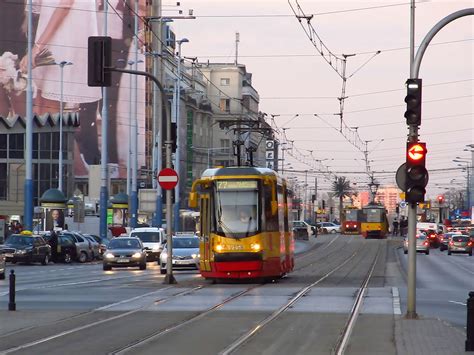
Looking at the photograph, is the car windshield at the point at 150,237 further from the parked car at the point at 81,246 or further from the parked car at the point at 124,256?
the parked car at the point at 124,256

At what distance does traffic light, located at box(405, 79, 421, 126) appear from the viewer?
20.8m

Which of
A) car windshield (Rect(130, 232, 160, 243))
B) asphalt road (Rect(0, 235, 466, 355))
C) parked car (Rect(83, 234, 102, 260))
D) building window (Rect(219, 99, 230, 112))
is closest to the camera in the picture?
asphalt road (Rect(0, 235, 466, 355))

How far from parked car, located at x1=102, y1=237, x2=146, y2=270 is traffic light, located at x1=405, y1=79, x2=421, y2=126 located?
28.8 meters

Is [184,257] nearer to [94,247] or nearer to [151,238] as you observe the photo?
[151,238]

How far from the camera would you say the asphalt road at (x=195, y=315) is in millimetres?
16812

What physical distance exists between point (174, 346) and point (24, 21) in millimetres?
114375

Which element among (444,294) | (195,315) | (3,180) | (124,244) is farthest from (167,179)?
(3,180)

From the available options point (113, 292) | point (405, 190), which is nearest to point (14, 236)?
point (113, 292)

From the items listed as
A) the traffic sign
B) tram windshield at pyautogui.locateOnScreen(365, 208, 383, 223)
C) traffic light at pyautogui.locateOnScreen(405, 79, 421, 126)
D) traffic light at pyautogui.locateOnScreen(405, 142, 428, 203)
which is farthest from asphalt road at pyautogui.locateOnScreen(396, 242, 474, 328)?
tram windshield at pyautogui.locateOnScreen(365, 208, 383, 223)

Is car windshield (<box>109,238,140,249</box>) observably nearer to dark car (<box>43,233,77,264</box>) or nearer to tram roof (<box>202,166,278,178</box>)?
dark car (<box>43,233,77,264</box>)

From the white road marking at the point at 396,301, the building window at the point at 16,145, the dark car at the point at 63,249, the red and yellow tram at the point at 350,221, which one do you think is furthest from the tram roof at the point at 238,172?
the red and yellow tram at the point at 350,221

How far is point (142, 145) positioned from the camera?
440ft

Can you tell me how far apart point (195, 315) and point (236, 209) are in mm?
11472

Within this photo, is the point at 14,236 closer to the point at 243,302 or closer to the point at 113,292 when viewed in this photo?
the point at 113,292
